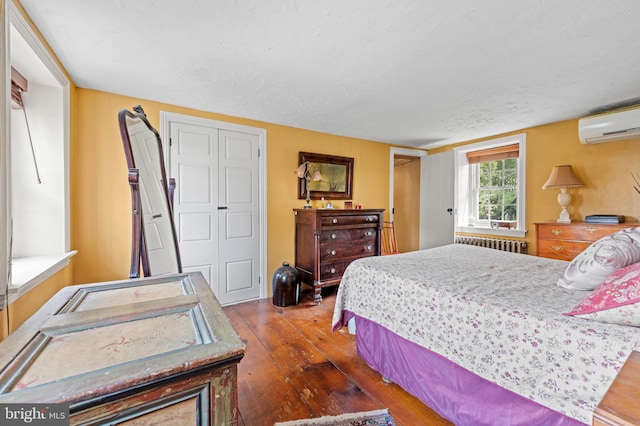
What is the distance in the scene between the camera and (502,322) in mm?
1213

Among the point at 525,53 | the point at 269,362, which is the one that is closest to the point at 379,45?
the point at 525,53

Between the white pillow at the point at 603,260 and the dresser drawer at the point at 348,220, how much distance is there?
7.38ft

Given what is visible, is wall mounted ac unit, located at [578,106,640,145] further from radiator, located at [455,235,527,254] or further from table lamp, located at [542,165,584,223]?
radiator, located at [455,235,527,254]

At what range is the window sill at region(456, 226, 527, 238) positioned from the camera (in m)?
3.73

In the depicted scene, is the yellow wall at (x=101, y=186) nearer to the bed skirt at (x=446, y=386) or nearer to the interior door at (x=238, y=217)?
the interior door at (x=238, y=217)

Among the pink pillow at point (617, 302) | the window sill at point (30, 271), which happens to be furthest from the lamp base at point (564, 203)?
the window sill at point (30, 271)

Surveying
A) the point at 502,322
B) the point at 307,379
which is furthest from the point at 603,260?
the point at 307,379

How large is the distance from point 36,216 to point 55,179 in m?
0.30

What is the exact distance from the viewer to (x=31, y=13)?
4.91 ft

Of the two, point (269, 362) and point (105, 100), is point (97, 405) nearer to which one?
point (269, 362)

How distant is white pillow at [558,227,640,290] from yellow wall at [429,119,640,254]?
2248mm

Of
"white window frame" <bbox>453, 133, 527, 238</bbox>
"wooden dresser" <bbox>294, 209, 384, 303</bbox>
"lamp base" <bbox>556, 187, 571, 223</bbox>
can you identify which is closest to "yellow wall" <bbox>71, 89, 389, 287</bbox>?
"wooden dresser" <bbox>294, 209, 384, 303</bbox>

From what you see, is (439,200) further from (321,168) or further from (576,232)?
(321,168)

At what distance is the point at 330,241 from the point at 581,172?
3.10 metres
